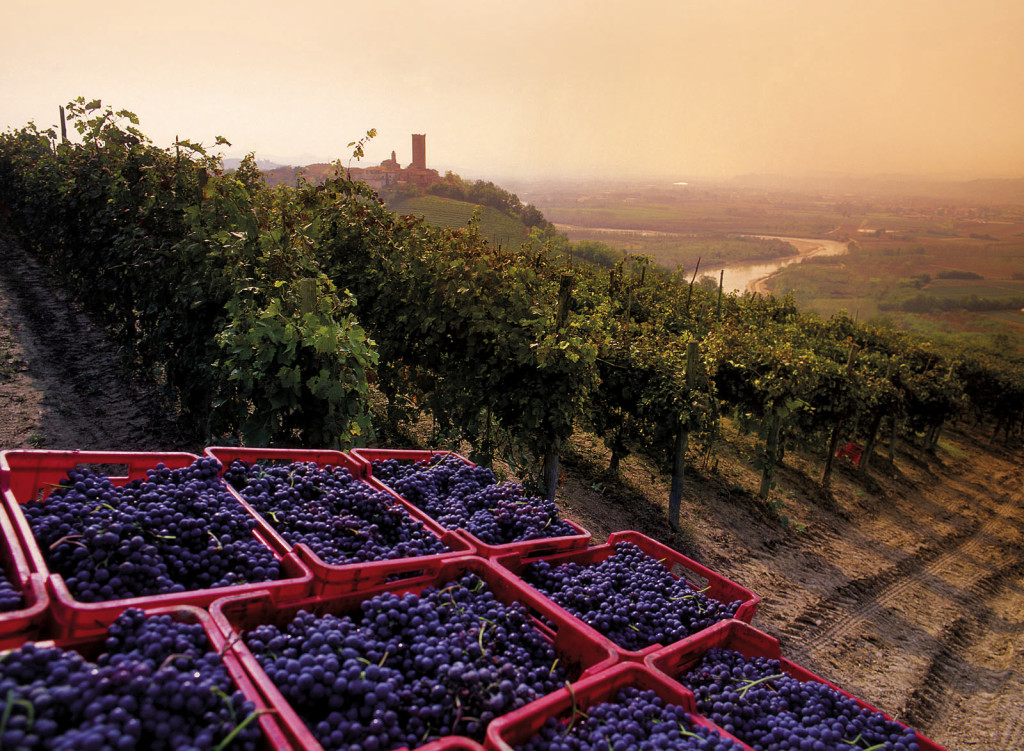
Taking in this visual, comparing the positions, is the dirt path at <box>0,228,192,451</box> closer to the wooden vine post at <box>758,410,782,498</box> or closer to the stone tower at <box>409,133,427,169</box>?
the wooden vine post at <box>758,410,782,498</box>

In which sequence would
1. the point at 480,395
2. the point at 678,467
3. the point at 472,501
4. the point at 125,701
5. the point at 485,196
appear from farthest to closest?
the point at 485,196 → the point at 678,467 → the point at 480,395 → the point at 472,501 → the point at 125,701

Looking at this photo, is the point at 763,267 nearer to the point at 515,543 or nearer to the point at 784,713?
the point at 515,543

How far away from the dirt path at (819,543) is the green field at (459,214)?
2424 centimetres

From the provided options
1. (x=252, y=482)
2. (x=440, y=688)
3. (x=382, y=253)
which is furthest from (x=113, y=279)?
(x=440, y=688)

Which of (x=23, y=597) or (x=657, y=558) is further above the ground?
(x=23, y=597)

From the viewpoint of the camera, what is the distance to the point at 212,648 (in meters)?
1.51

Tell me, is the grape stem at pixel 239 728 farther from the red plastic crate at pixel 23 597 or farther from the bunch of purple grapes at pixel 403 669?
the red plastic crate at pixel 23 597

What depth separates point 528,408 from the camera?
19.9 feet

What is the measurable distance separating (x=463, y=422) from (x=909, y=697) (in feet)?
17.4

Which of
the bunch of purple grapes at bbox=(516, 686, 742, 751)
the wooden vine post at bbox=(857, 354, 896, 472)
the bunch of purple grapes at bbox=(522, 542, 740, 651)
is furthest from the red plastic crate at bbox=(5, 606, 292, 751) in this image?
the wooden vine post at bbox=(857, 354, 896, 472)

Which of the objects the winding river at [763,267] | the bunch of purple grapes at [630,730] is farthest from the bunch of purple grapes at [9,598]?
the winding river at [763,267]

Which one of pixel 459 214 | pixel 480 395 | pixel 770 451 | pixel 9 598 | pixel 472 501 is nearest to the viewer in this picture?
pixel 9 598

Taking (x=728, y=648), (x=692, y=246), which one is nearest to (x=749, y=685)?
(x=728, y=648)

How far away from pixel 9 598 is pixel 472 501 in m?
1.72
